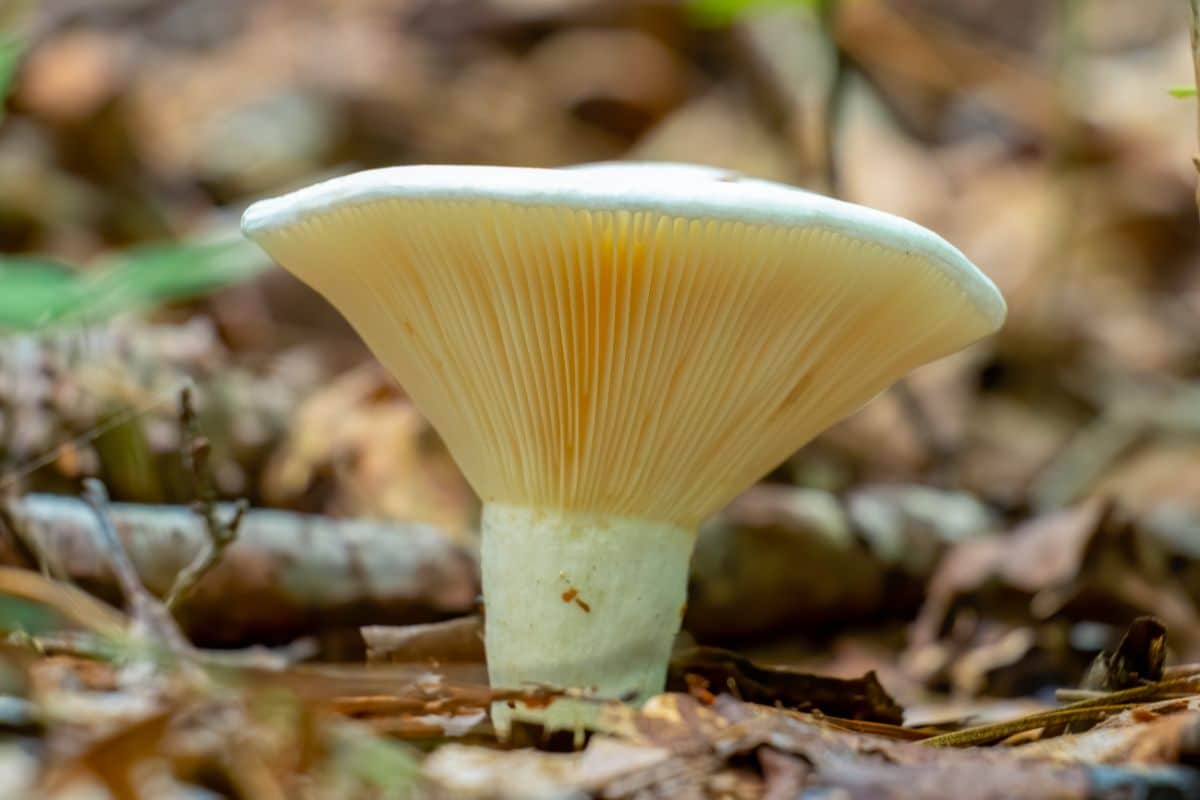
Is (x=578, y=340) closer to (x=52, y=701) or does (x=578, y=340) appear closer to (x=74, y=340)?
(x=52, y=701)

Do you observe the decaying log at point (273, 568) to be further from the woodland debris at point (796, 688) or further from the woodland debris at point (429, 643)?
the woodland debris at point (796, 688)

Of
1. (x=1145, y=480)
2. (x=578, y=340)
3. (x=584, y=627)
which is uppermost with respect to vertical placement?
(x=578, y=340)

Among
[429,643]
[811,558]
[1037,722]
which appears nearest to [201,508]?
[429,643]

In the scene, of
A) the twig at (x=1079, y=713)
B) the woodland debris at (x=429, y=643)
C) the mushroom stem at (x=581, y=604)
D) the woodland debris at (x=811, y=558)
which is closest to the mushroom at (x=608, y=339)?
the mushroom stem at (x=581, y=604)

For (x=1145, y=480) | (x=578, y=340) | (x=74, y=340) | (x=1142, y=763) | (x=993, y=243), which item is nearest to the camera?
(x=1142, y=763)

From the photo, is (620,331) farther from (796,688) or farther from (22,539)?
(22,539)

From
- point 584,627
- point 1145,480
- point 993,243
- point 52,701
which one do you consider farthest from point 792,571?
point 993,243

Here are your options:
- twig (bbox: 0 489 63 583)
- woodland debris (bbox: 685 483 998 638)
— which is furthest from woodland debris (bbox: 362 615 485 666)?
woodland debris (bbox: 685 483 998 638)
